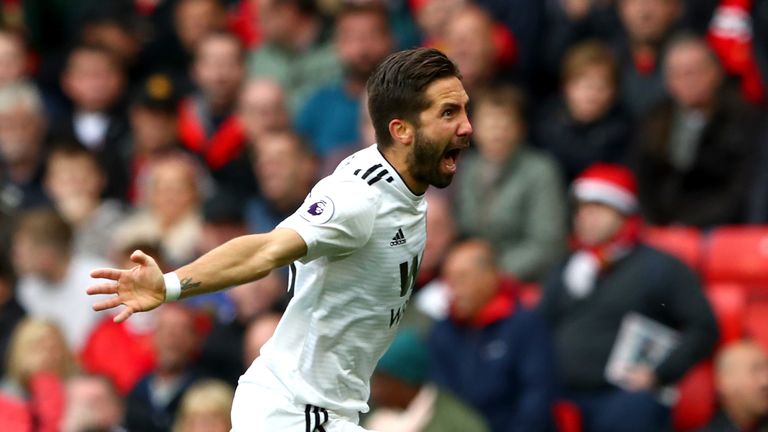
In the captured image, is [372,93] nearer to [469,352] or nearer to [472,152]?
[469,352]

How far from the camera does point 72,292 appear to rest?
1037 cm

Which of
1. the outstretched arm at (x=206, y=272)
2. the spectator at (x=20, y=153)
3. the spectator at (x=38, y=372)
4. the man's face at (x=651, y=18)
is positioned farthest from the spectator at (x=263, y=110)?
the outstretched arm at (x=206, y=272)

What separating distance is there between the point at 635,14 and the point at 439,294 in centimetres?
234

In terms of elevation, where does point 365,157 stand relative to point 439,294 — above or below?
above

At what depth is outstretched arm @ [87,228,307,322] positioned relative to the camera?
4.77m

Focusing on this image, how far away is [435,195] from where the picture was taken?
9.95m

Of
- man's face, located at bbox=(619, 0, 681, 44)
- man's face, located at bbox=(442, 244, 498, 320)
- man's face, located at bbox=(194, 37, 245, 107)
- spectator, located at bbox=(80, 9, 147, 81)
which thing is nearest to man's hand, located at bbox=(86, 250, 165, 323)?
man's face, located at bbox=(442, 244, 498, 320)

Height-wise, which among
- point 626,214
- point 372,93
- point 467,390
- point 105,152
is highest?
point 372,93

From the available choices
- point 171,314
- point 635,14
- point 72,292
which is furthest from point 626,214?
point 72,292

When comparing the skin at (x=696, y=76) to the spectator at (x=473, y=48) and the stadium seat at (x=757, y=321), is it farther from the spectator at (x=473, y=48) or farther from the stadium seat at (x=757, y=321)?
the spectator at (x=473, y=48)

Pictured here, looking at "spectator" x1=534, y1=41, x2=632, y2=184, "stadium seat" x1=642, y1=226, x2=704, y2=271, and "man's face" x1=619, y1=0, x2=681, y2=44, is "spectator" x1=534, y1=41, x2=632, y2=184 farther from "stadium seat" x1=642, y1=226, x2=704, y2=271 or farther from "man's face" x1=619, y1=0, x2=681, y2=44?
"stadium seat" x1=642, y1=226, x2=704, y2=271

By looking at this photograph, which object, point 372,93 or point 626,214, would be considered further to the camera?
point 626,214

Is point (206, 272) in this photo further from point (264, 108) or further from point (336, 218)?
point (264, 108)

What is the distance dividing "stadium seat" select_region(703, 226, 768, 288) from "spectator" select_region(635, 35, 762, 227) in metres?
0.33
